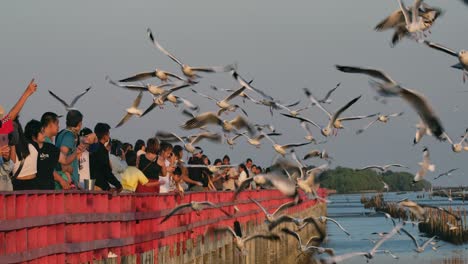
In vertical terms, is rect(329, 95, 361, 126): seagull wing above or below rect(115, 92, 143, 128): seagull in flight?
below

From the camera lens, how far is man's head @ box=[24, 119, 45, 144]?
685 inches

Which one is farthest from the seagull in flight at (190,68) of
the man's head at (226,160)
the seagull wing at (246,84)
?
the man's head at (226,160)

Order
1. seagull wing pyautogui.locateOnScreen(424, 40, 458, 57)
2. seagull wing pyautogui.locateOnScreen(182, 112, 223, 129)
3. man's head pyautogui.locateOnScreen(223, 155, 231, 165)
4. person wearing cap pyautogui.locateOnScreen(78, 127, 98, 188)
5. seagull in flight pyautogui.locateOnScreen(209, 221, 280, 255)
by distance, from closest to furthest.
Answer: seagull wing pyautogui.locateOnScreen(424, 40, 458, 57), person wearing cap pyautogui.locateOnScreen(78, 127, 98, 188), seagull in flight pyautogui.locateOnScreen(209, 221, 280, 255), seagull wing pyautogui.locateOnScreen(182, 112, 223, 129), man's head pyautogui.locateOnScreen(223, 155, 231, 165)

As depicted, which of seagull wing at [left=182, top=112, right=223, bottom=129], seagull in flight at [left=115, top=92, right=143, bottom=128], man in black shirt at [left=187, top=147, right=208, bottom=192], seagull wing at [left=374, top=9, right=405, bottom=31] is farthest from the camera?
man in black shirt at [left=187, top=147, right=208, bottom=192]

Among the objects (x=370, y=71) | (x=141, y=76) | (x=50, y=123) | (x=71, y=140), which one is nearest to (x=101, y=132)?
(x=71, y=140)

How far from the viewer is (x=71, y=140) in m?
19.1

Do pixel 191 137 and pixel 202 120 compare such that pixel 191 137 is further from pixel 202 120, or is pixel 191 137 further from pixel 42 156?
pixel 42 156

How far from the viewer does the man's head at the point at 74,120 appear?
1945 cm

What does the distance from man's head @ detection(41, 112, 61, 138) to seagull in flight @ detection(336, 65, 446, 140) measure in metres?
4.67

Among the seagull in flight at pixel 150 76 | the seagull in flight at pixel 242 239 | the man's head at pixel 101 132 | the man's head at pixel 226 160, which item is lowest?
the seagull in flight at pixel 242 239

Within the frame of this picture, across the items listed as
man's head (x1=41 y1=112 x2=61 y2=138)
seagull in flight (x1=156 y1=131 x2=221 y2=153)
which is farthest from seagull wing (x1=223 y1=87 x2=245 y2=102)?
man's head (x1=41 y1=112 x2=61 y2=138)

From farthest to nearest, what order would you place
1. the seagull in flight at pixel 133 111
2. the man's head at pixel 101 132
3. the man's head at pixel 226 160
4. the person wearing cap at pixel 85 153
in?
the man's head at pixel 226 160 < the seagull in flight at pixel 133 111 < the man's head at pixel 101 132 < the person wearing cap at pixel 85 153

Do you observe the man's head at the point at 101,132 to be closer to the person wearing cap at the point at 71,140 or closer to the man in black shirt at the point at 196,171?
the person wearing cap at the point at 71,140

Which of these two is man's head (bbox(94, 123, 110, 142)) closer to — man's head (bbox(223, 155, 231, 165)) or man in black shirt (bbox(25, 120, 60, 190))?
man in black shirt (bbox(25, 120, 60, 190))
